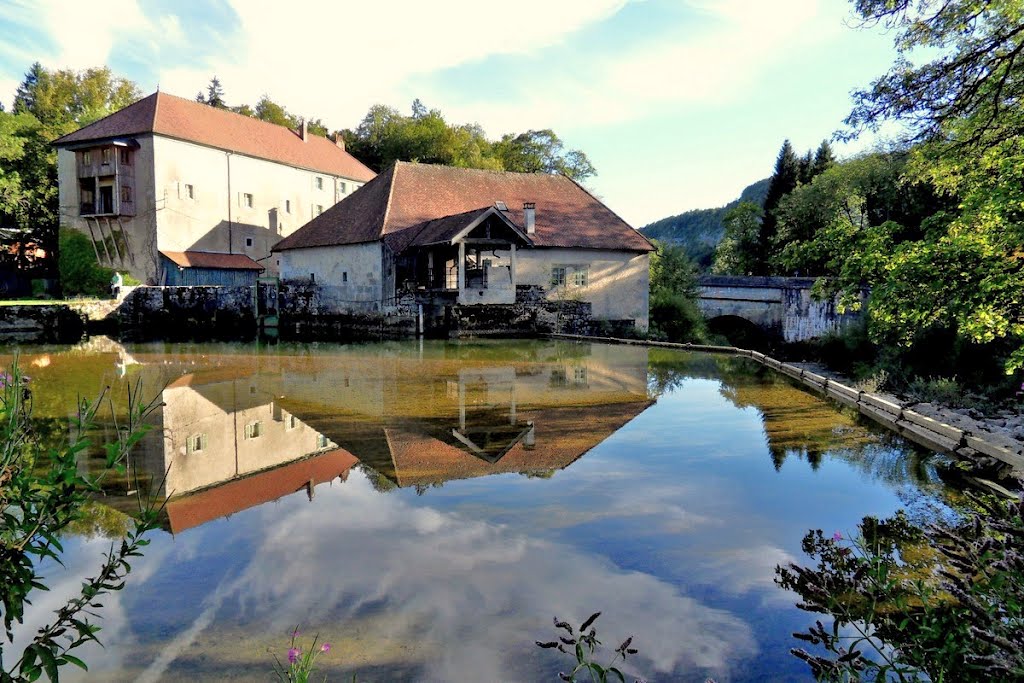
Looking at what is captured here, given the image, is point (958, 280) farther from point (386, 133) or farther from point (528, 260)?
point (386, 133)

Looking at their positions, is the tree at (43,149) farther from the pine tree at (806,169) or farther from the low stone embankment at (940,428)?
the pine tree at (806,169)

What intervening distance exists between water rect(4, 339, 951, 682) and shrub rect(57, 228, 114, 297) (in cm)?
2735

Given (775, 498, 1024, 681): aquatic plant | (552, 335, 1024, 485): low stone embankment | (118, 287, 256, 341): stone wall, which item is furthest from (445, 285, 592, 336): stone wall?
(775, 498, 1024, 681): aquatic plant

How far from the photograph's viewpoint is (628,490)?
7055mm

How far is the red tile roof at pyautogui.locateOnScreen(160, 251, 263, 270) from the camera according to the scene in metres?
35.6

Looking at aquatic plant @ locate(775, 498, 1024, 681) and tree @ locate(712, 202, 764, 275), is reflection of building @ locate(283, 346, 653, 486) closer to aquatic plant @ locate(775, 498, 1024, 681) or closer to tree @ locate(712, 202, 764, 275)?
Result: aquatic plant @ locate(775, 498, 1024, 681)

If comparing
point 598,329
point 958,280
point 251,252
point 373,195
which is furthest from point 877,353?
point 251,252

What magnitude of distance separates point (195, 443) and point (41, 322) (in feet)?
79.1

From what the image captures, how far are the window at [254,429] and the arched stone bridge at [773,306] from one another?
22.6 metres

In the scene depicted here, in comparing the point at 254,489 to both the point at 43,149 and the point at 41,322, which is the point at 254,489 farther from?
the point at 43,149

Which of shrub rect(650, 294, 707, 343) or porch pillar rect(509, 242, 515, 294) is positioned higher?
porch pillar rect(509, 242, 515, 294)

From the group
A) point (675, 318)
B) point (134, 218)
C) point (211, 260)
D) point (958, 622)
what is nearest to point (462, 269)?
point (675, 318)

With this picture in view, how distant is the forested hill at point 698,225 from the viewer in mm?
97938

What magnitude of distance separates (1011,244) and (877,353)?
518 inches
